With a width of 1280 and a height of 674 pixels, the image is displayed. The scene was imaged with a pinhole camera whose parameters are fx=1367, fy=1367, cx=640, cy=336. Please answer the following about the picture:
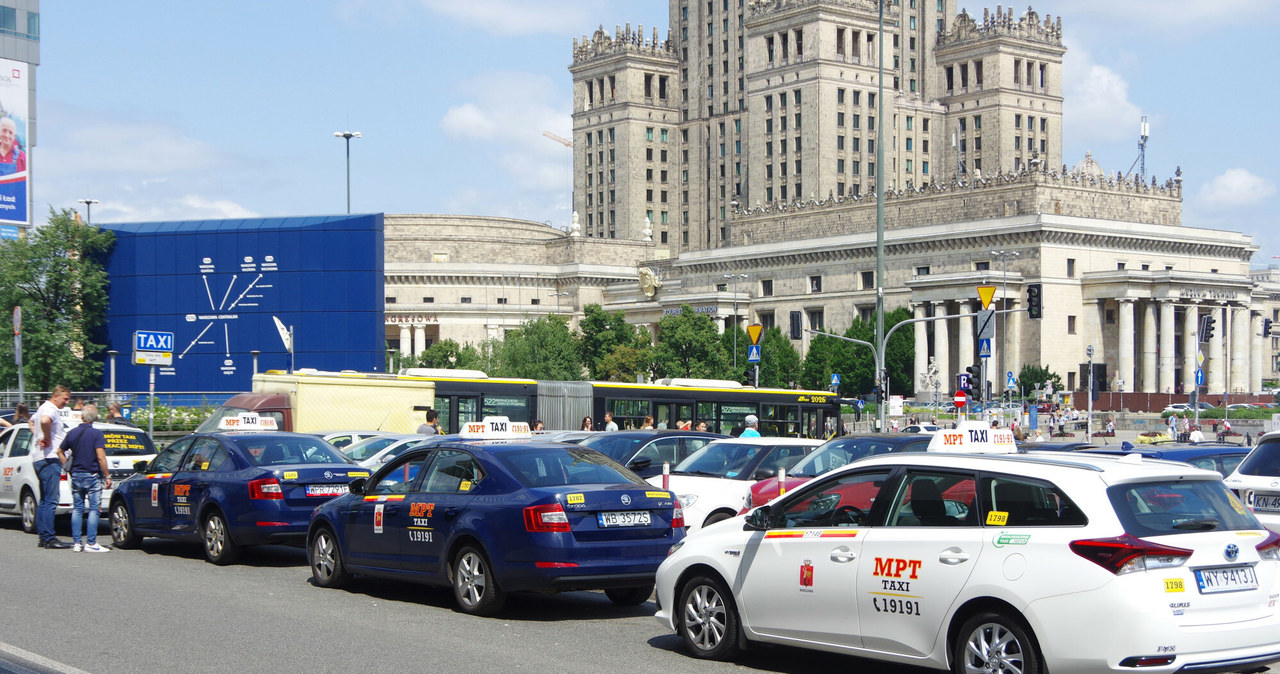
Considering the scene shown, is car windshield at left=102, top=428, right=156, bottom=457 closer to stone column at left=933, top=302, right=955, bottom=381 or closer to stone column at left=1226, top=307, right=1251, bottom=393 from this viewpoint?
stone column at left=933, top=302, right=955, bottom=381

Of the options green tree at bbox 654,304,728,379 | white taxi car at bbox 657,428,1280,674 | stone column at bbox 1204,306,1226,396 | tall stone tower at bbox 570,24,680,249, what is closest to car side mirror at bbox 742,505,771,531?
white taxi car at bbox 657,428,1280,674

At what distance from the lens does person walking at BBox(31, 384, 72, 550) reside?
56.2ft

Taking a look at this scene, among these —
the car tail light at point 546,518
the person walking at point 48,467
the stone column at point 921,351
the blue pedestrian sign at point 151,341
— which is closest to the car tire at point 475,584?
the car tail light at point 546,518

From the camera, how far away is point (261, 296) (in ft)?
158

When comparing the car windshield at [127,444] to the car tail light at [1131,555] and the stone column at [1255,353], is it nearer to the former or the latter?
the car tail light at [1131,555]

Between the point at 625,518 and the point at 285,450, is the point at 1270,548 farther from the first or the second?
the point at 285,450

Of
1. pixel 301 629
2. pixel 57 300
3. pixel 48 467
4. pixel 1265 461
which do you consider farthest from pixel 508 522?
pixel 57 300

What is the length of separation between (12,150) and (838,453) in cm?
3874

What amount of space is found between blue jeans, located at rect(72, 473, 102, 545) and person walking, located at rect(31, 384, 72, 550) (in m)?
0.49

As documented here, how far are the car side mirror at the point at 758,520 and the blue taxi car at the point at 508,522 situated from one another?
194 cm

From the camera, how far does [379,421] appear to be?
3225 centimetres

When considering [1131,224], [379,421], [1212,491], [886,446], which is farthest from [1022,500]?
[1131,224]

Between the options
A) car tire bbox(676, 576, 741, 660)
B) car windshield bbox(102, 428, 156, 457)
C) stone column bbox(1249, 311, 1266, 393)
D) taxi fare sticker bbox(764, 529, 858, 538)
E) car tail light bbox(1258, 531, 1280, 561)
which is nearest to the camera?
car tail light bbox(1258, 531, 1280, 561)

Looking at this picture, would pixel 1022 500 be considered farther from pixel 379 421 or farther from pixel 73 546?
pixel 379 421
